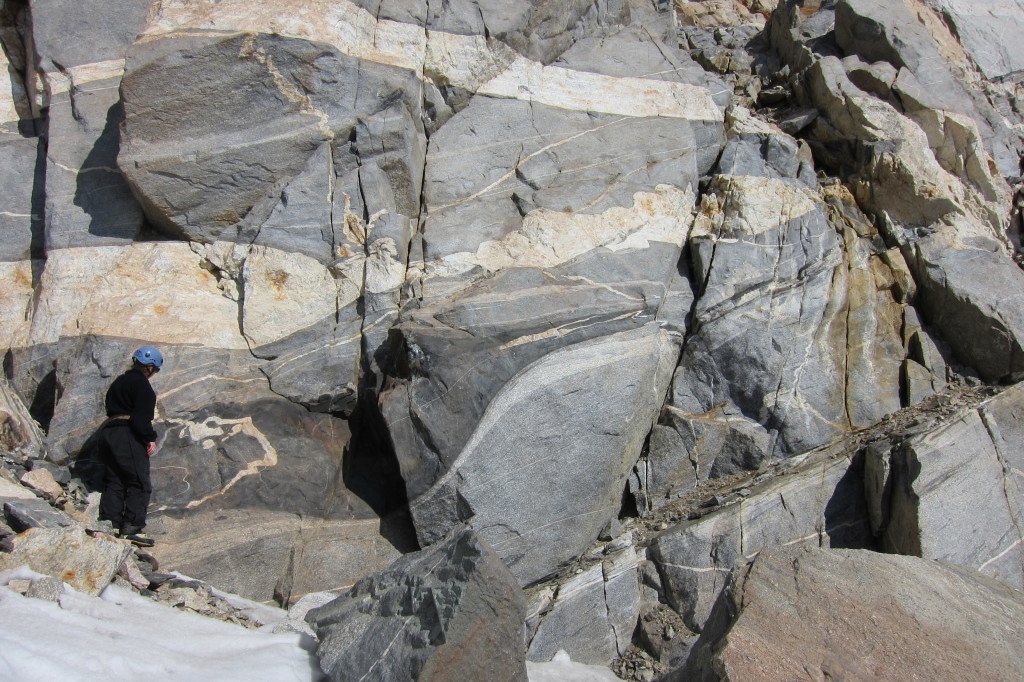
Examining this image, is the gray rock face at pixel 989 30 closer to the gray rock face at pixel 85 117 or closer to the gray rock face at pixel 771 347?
the gray rock face at pixel 771 347

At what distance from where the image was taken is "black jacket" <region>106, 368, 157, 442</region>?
607 centimetres

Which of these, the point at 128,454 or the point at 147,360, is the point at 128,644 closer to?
the point at 128,454

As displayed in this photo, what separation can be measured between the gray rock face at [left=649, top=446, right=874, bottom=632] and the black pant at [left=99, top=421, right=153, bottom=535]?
461 cm

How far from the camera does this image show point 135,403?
240 inches

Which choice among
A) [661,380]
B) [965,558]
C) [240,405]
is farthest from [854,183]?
[240,405]

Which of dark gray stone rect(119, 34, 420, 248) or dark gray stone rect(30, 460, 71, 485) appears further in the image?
dark gray stone rect(119, 34, 420, 248)

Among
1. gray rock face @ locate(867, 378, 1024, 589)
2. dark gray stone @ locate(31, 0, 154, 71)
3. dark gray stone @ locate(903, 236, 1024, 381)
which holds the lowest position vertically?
gray rock face @ locate(867, 378, 1024, 589)

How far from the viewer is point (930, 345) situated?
304 inches

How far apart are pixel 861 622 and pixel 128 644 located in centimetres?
427

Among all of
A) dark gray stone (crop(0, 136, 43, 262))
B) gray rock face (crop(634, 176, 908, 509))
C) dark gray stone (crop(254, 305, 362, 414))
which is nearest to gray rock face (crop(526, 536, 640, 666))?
gray rock face (crop(634, 176, 908, 509))

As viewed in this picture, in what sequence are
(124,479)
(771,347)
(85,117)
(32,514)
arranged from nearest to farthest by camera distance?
(32,514) < (124,479) < (771,347) < (85,117)

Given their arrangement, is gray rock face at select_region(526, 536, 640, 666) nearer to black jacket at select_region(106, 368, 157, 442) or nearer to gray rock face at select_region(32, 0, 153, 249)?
black jacket at select_region(106, 368, 157, 442)

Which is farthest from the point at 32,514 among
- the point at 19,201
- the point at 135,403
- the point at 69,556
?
the point at 19,201

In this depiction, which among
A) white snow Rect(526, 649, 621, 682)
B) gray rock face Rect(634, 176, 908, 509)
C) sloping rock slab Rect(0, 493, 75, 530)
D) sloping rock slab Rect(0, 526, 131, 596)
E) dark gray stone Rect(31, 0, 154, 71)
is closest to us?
sloping rock slab Rect(0, 526, 131, 596)
